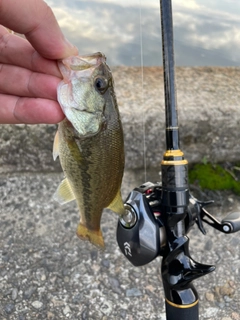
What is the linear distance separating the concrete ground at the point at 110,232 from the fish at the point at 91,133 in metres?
0.64

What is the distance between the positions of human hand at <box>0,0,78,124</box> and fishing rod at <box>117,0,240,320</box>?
0.46m

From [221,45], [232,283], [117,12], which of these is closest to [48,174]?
[232,283]

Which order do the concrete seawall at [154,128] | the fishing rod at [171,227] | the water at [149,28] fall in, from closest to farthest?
the fishing rod at [171,227] < the concrete seawall at [154,128] < the water at [149,28]

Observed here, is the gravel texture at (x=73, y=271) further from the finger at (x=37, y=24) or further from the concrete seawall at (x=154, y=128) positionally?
the finger at (x=37, y=24)

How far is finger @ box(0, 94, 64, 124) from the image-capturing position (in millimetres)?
1358

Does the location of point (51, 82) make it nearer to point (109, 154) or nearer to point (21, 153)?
point (109, 154)

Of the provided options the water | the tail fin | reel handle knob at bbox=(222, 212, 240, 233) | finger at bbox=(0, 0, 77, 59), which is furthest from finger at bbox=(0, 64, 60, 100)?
the water

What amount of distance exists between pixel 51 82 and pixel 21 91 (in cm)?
16

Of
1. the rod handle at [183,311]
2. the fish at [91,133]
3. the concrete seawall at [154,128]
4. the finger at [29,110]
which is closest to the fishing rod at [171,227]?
the rod handle at [183,311]

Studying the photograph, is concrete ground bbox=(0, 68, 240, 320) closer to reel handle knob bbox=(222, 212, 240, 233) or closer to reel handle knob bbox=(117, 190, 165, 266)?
reel handle knob bbox=(117, 190, 165, 266)

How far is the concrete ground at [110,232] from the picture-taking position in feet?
6.52

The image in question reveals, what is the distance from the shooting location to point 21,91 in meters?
1.49

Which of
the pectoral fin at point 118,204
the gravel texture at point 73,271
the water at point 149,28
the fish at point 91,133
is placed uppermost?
the water at point 149,28

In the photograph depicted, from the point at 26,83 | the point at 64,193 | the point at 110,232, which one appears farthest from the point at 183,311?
the point at 26,83
